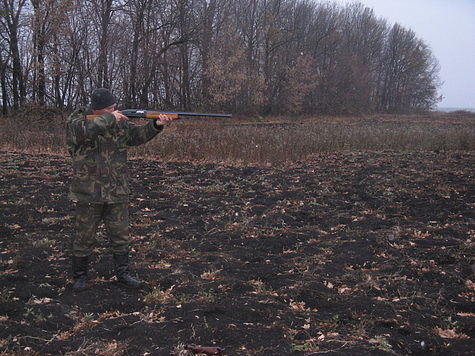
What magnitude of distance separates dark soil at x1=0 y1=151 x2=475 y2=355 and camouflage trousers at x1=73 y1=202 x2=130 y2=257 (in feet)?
1.31

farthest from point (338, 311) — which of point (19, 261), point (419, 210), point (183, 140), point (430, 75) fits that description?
point (430, 75)

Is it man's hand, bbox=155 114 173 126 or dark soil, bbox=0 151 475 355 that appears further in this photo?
man's hand, bbox=155 114 173 126

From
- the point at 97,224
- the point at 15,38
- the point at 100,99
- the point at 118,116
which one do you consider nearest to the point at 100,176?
the point at 97,224

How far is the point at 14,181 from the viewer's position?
8844mm

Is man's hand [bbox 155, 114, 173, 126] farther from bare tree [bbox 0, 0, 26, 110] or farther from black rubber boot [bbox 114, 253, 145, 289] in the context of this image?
bare tree [bbox 0, 0, 26, 110]

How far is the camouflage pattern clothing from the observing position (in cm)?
379

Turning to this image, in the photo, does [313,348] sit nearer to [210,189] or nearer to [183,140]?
[210,189]

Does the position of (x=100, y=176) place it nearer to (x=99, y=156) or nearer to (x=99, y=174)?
(x=99, y=174)

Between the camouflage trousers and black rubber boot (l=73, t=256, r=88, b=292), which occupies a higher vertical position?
the camouflage trousers

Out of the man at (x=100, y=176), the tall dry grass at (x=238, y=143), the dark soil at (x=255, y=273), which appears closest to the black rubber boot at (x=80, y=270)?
the man at (x=100, y=176)

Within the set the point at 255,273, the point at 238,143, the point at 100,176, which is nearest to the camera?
the point at 100,176

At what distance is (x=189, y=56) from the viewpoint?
34.3 meters

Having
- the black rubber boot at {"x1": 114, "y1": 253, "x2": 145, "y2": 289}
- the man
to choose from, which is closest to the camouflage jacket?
the man

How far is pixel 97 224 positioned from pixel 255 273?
173cm
